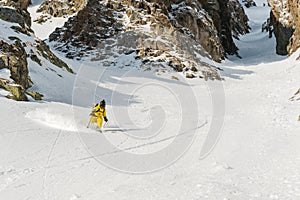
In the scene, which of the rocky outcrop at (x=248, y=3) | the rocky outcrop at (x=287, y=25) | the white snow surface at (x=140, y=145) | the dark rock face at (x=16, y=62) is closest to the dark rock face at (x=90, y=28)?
the white snow surface at (x=140, y=145)

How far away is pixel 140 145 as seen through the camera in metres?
11.3

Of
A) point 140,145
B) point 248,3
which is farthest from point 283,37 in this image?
point 248,3

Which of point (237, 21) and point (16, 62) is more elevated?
point (16, 62)

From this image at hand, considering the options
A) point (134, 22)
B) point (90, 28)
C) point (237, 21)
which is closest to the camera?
point (134, 22)

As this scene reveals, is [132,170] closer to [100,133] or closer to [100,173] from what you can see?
[100,173]

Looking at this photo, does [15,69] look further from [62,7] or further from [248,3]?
[248,3]

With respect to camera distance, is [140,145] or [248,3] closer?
[140,145]

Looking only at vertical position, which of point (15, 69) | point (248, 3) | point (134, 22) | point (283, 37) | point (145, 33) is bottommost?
point (283, 37)

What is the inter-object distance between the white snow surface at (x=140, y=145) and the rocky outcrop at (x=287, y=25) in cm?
2244

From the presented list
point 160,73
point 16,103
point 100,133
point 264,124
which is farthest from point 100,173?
point 160,73

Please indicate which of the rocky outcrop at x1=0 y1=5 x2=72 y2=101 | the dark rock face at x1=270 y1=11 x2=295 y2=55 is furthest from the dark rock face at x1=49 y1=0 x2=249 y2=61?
the rocky outcrop at x1=0 y1=5 x2=72 y2=101

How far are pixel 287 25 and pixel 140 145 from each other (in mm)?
43609

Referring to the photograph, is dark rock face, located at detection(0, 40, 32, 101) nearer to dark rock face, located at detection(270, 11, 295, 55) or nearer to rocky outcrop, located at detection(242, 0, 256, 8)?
dark rock face, located at detection(270, 11, 295, 55)

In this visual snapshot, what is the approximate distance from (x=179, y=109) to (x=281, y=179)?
12681mm
